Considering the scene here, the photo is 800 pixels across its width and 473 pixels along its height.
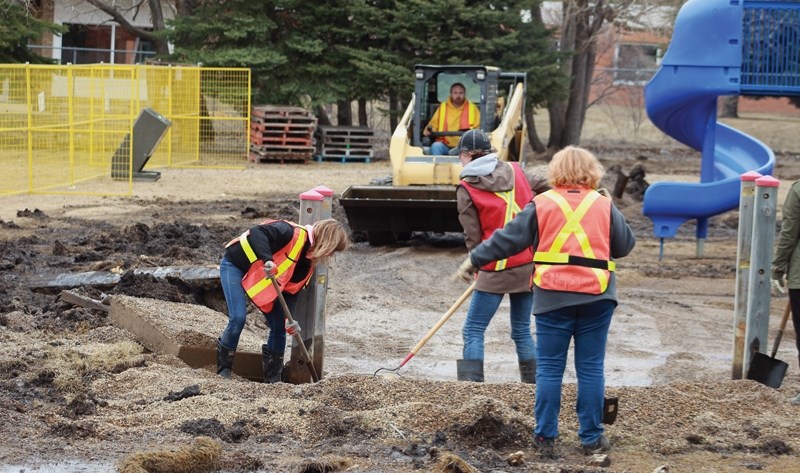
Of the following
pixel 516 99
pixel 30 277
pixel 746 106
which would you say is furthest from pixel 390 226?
pixel 746 106

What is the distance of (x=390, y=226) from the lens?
15.2 meters

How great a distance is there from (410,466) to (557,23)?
28.3m

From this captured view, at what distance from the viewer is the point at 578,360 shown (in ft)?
20.1

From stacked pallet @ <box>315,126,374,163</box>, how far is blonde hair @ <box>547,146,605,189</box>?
871 inches

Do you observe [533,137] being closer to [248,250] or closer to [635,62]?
[635,62]

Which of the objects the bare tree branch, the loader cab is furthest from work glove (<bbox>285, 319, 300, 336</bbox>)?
the bare tree branch

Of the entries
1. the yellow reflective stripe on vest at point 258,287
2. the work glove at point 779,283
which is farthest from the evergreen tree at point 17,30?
the work glove at point 779,283

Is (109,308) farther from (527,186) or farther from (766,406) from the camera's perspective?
(766,406)

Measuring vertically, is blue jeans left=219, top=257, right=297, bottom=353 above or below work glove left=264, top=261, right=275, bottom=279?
below

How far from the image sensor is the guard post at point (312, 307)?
26.8 ft

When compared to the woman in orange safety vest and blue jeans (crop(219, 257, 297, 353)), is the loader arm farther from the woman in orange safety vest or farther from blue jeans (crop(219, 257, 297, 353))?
the woman in orange safety vest

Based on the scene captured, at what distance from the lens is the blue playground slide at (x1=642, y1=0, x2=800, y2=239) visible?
49.2 ft

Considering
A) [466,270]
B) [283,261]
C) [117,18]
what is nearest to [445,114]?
[283,261]

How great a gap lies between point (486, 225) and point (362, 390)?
1655mm
